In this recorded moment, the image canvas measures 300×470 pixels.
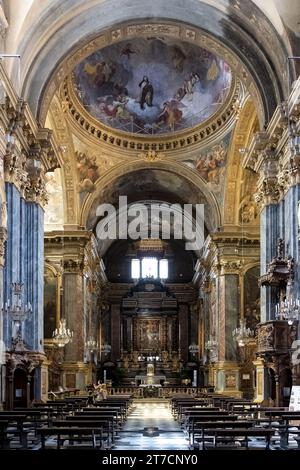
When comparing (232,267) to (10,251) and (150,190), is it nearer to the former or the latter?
(150,190)

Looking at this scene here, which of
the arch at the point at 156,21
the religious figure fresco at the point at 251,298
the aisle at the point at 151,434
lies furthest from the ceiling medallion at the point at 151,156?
the aisle at the point at 151,434

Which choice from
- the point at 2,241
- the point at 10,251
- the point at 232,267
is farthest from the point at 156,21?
the point at 232,267

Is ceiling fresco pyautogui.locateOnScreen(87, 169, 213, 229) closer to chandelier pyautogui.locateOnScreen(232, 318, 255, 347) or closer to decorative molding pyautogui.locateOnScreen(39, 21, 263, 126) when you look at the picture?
chandelier pyautogui.locateOnScreen(232, 318, 255, 347)

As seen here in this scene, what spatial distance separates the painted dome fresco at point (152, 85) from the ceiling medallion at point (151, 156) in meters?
0.95

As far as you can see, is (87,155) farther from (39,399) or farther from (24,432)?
(24,432)

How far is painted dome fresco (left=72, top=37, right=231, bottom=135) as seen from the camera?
111ft

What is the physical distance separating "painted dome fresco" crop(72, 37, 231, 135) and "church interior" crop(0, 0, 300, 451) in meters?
0.08

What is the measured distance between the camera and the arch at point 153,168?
36.7 m

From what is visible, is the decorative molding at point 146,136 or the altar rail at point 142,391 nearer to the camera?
the decorative molding at point 146,136

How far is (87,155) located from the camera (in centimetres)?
3575

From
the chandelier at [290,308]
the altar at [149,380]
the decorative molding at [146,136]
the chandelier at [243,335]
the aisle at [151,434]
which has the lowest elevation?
the altar at [149,380]

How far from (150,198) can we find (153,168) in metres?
5.07

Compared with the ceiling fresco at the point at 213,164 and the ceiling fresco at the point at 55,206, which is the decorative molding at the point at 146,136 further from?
the ceiling fresco at the point at 55,206

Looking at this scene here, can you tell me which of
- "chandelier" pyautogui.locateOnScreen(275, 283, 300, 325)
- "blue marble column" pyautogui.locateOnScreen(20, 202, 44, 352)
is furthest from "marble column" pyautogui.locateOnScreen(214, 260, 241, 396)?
"chandelier" pyautogui.locateOnScreen(275, 283, 300, 325)
